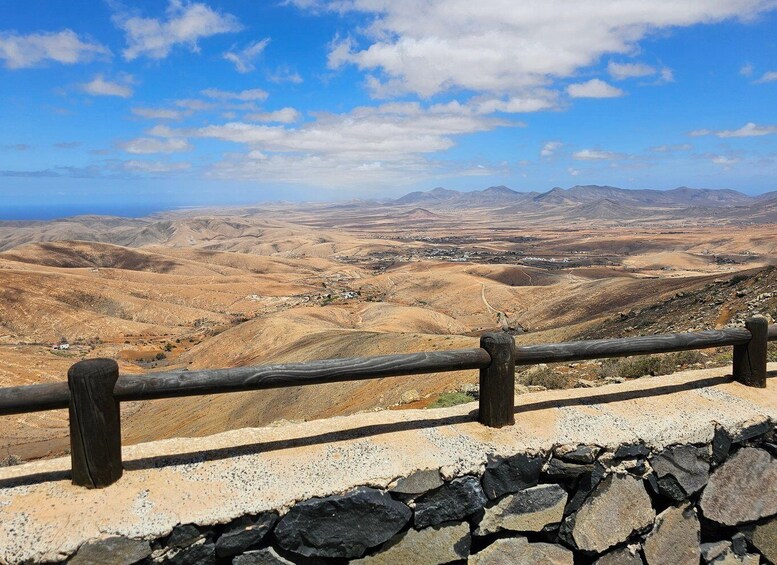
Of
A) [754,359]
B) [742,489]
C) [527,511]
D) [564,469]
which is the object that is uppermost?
[754,359]

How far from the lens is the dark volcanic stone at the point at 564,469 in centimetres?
356

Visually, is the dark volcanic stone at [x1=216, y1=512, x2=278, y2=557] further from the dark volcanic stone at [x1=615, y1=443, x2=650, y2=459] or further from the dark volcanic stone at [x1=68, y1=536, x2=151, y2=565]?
the dark volcanic stone at [x1=615, y1=443, x2=650, y2=459]

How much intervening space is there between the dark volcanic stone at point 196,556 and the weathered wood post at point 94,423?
640 mm

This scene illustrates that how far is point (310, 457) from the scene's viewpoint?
11.3 feet

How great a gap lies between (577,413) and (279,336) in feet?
76.8

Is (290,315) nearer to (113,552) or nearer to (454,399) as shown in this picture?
(454,399)

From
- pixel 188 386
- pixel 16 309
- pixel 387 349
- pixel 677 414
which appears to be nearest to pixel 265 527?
pixel 188 386

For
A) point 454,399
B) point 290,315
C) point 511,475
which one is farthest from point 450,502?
point 290,315

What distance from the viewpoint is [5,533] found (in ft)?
8.83

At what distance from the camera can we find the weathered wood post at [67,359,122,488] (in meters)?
3.00

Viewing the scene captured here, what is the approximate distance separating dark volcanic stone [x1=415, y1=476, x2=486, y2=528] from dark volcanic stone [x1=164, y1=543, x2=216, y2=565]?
3.89 ft

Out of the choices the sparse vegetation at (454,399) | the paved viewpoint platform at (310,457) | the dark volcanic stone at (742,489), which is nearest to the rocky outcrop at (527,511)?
the paved viewpoint platform at (310,457)

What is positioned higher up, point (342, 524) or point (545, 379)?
point (342, 524)

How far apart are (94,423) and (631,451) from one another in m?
3.44
